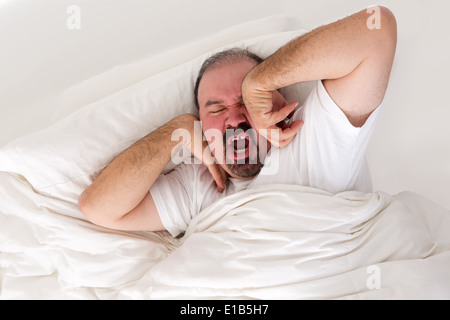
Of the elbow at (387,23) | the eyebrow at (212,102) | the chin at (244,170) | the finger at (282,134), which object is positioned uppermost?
the elbow at (387,23)

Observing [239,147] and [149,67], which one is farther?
[149,67]

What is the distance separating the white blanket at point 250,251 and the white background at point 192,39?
0.42 meters

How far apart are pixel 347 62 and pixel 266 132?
0.29 meters

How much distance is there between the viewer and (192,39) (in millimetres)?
1820

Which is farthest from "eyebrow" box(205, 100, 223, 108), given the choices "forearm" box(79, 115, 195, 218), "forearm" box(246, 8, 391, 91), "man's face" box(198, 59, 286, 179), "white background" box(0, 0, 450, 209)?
"white background" box(0, 0, 450, 209)

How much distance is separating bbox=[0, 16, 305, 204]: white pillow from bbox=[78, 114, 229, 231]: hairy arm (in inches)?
2.5

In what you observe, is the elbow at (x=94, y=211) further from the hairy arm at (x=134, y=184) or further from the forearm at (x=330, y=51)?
the forearm at (x=330, y=51)

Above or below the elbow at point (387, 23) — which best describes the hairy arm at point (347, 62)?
below

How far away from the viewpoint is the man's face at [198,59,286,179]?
4.13 feet

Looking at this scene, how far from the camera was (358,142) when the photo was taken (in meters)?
1.10

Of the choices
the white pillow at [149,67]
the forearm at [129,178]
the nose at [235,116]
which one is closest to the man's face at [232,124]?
the nose at [235,116]

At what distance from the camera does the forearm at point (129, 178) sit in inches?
A: 47.3

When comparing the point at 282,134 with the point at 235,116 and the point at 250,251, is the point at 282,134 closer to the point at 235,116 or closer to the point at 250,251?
the point at 235,116

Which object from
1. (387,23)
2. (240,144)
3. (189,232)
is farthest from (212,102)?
Result: (387,23)
